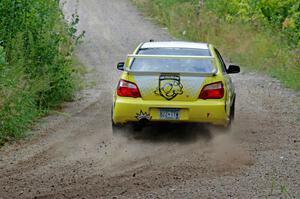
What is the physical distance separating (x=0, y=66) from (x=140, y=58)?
91.5 inches

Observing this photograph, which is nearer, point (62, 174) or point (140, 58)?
point (62, 174)

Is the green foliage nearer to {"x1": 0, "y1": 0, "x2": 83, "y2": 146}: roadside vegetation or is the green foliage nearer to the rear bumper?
{"x1": 0, "y1": 0, "x2": 83, "y2": 146}: roadside vegetation

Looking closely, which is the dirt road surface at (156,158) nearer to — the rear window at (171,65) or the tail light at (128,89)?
the tail light at (128,89)

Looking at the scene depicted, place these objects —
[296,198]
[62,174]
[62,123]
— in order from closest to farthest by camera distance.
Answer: [296,198] < [62,174] < [62,123]

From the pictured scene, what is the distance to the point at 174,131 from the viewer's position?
508 inches

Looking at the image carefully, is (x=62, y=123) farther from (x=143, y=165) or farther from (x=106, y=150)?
(x=143, y=165)

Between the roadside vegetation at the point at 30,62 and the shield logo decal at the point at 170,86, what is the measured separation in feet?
9.59

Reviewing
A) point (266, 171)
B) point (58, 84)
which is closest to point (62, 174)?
point (266, 171)

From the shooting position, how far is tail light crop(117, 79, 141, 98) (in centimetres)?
1187

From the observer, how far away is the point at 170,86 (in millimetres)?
11719

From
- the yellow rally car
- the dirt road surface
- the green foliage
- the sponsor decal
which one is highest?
the green foliage

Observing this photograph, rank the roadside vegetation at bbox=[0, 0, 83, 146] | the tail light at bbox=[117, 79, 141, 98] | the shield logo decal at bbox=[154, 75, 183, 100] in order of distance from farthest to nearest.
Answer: the roadside vegetation at bbox=[0, 0, 83, 146]
the tail light at bbox=[117, 79, 141, 98]
the shield logo decal at bbox=[154, 75, 183, 100]

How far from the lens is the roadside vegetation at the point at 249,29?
925 inches

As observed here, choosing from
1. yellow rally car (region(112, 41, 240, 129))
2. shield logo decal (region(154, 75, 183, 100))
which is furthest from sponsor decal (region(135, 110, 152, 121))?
shield logo decal (region(154, 75, 183, 100))
